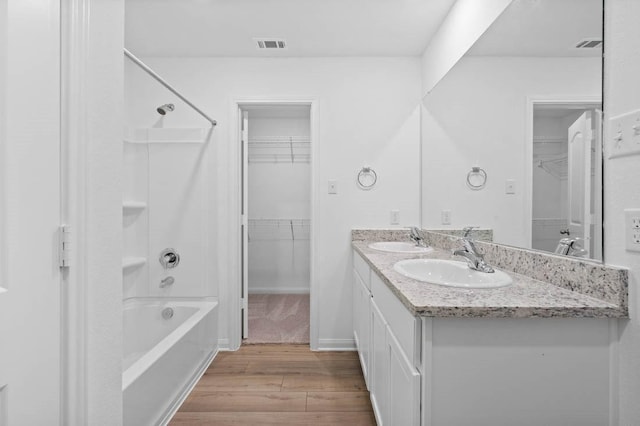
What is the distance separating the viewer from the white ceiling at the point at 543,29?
103 cm

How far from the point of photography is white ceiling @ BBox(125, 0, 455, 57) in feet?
6.50

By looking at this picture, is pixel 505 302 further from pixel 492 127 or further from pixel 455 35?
pixel 455 35

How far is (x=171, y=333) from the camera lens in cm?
200

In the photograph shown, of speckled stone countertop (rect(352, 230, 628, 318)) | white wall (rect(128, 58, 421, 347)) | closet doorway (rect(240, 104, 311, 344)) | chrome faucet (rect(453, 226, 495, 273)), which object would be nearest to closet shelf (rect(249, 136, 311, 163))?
closet doorway (rect(240, 104, 311, 344))

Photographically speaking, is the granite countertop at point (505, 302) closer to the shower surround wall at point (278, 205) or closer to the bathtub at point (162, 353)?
the bathtub at point (162, 353)

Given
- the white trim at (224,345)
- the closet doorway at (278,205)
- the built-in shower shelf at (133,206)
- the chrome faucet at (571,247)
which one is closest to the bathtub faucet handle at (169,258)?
the built-in shower shelf at (133,206)

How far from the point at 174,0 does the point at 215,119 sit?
871mm

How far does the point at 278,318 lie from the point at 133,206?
5.88ft

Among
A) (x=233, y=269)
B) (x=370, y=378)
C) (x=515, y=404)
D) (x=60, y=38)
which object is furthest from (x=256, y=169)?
(x=515, y=404)

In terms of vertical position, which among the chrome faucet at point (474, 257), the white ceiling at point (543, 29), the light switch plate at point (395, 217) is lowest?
the chrome faucet at point (474, 257)

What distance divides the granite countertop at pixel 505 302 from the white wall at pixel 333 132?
4.83 feet

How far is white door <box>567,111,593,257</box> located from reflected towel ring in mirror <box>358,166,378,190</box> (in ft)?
4.98

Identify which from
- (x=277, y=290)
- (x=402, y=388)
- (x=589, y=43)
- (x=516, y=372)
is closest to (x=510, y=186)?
(x=589, y=43)

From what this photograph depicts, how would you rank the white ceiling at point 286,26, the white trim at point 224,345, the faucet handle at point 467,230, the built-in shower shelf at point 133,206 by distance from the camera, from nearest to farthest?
the faucet handle at point 467,230
the white ceiling at point 286,26
the built-in shower shelf at point 133,206
the white trim at point 224,345
